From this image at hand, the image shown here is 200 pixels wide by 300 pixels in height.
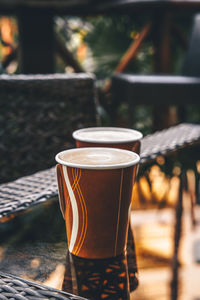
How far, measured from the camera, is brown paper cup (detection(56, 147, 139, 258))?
1.36 ft

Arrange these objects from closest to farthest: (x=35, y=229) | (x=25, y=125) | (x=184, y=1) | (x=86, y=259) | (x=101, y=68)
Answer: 1. (x=86, y=259)
2. (x=35, y=229)
3. (x=25, y=125)
4. (x=184, y=1)
5. (x=101, y=68)

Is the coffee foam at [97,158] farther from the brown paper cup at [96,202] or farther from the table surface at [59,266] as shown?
the table surface at [59,266]

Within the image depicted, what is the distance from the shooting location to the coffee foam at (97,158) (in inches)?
16.3

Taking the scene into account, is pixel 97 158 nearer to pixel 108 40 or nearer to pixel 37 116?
pixel 37 116

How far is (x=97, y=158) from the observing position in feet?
1.49

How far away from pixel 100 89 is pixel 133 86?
0.71 m

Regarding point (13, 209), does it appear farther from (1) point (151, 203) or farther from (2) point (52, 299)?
(1) point (151, 203)

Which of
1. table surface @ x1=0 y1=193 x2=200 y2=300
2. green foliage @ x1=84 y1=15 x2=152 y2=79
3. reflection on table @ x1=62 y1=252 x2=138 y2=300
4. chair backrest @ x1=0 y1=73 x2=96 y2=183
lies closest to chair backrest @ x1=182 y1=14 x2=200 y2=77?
green foliage @ x1=84 y1=15 x2=152 y2=79

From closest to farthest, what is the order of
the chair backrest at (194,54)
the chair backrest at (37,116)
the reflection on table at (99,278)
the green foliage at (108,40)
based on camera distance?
the reflection on table at (99,278), the chair backrest at (37,116), the chair backrest at (194,54), the green foliage at (108,40)

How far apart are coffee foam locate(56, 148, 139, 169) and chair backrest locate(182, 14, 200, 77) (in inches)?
81.4

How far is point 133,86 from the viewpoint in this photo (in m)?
2.16

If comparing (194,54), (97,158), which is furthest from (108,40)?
(97,158)

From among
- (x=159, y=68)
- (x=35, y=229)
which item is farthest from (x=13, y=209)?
(x=159, y=68)

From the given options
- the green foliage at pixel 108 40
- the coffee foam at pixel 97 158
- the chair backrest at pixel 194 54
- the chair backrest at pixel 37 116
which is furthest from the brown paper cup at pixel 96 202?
the green foliage at pixel 108 40
